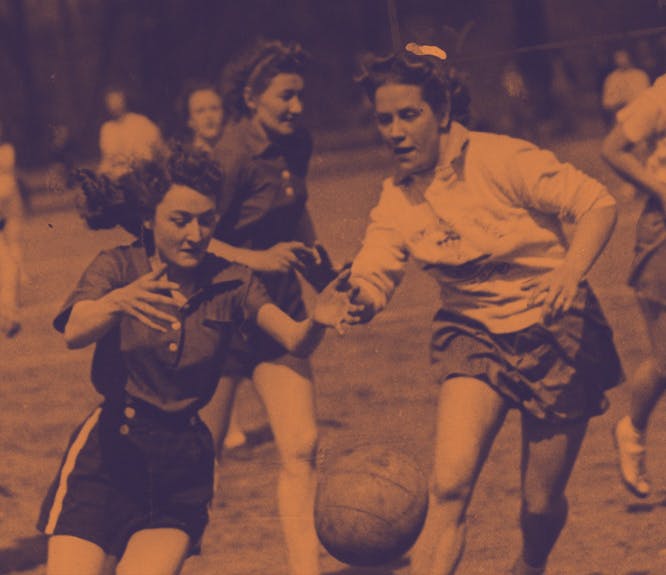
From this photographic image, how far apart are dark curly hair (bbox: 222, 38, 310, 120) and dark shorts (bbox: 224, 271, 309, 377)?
0.75 meters

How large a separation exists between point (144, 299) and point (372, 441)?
179 inches

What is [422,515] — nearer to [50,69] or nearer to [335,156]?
[335,156]

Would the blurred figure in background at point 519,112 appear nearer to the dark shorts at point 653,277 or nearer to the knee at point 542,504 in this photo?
the dark shorts at point 653,277

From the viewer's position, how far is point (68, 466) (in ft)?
19.2

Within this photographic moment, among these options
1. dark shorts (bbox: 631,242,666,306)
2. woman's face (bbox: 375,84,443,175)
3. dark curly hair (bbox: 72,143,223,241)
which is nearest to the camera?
dark curly hair (bbox: 72,143,223,241)

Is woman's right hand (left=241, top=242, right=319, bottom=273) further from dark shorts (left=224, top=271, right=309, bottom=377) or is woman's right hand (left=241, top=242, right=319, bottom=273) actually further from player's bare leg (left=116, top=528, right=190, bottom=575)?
player's bare leg (left=116, top=528, right=190, bottom=575)

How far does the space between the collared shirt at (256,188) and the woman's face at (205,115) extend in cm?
450

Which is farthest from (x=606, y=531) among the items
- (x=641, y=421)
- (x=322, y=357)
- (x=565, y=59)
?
(x=565, y=59)

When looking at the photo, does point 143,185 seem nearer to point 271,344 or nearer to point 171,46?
point 271,344

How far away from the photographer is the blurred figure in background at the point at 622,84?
2419cm

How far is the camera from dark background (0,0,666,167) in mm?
35000

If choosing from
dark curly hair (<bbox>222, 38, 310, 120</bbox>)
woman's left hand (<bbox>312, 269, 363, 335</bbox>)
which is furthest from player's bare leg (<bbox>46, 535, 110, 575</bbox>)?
dark curly hair (<bbox>222, 38, 310, 120</bbox>)

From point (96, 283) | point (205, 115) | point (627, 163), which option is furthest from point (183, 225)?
point (205, 115)

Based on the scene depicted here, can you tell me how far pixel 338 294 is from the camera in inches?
232
